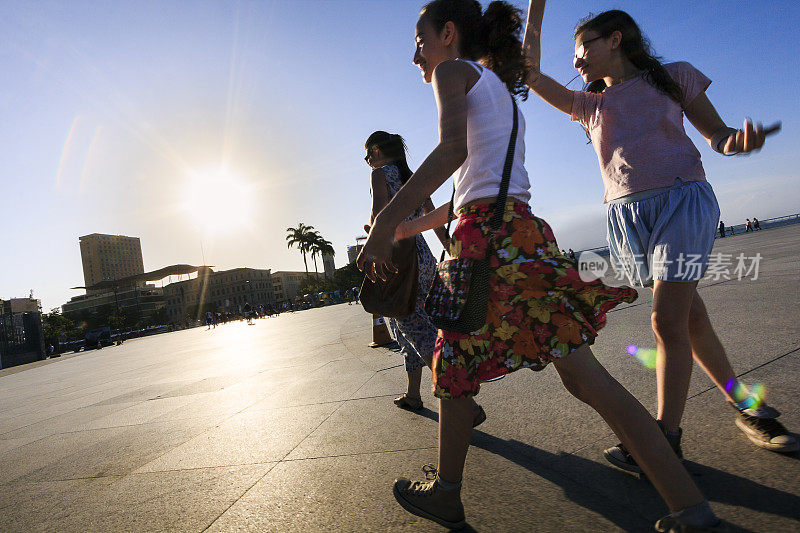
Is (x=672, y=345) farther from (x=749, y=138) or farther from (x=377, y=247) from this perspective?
(x=377, y=247)

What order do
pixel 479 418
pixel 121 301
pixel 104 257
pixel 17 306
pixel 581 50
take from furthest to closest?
pixel 104 257 < pixel 121 301 < pixel 17 306 < pixel 479 418 < pixel 581 50

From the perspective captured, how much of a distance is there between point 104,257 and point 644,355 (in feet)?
549

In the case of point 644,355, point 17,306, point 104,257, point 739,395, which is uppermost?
point 104,257

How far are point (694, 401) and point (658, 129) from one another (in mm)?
1406

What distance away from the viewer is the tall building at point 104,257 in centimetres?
13888

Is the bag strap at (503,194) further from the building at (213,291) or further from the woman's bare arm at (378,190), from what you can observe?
the building at (213,291)

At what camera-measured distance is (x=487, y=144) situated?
1416mm

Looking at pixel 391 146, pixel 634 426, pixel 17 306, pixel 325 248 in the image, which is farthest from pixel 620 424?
pixel 325 248

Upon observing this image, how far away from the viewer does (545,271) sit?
1295mm

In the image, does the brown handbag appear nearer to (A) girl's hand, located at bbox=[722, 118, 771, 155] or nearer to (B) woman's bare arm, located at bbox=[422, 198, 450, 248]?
(B) woman's bare arm, located at bbox=[422, 198, 450, 248]

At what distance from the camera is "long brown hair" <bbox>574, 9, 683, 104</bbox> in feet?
5.78

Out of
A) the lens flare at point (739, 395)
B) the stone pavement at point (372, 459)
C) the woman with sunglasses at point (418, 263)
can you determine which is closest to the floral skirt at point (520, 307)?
the stone pavement at point (372, 459)

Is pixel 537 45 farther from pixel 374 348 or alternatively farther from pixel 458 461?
pixel 374 348

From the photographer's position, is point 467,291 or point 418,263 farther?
point 418,263
